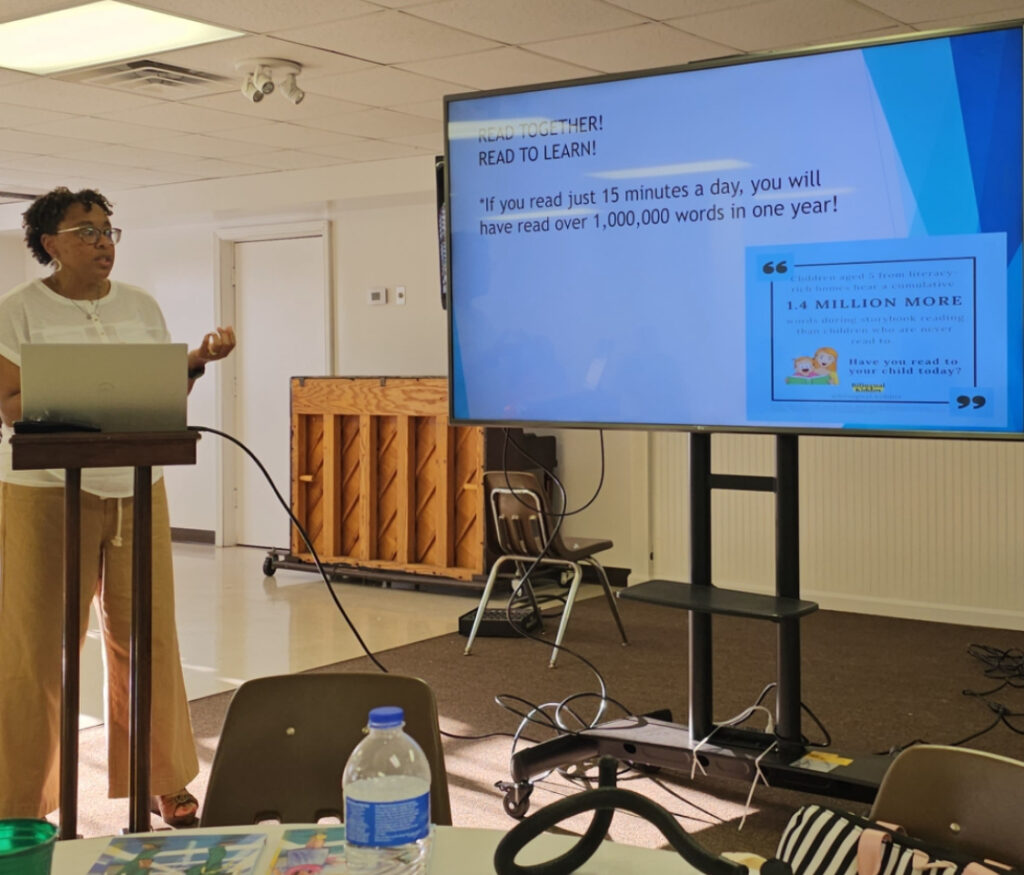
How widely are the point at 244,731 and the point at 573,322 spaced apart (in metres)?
A: 1.59

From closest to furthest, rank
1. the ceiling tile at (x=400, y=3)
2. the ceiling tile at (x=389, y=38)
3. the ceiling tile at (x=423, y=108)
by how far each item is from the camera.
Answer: the ceiling tile at (x=400, y=3)
the ceiling tile at (x=389, y=38)
the ceiling tile at (x=423, y=108)

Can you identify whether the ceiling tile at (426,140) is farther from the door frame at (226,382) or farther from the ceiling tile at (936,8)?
the ceiling tile at (936,8)

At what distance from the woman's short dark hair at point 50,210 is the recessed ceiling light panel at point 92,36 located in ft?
6.53

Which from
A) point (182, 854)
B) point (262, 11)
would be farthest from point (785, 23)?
point (182, 854)

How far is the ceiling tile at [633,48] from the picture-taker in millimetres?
5117

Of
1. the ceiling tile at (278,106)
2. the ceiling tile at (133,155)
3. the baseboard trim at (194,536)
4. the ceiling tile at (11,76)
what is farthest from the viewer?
the baseboard trim at (194,536)

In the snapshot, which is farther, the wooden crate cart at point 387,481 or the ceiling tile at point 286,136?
the wooden crate cart at point 387,481

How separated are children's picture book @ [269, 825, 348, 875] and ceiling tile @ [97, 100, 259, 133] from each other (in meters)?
5.35

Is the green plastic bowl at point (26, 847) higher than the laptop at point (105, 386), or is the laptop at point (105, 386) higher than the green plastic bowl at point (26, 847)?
the laptop at point (105, 386)

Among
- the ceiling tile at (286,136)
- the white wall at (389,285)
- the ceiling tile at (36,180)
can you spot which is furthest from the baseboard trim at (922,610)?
the ceiling tile at (36,180)

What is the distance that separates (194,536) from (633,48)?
→ 18.5 feet

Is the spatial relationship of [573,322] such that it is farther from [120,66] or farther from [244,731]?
[120,66]

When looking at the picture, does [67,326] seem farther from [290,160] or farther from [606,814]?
[290,160]

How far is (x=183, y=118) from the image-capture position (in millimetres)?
6637
